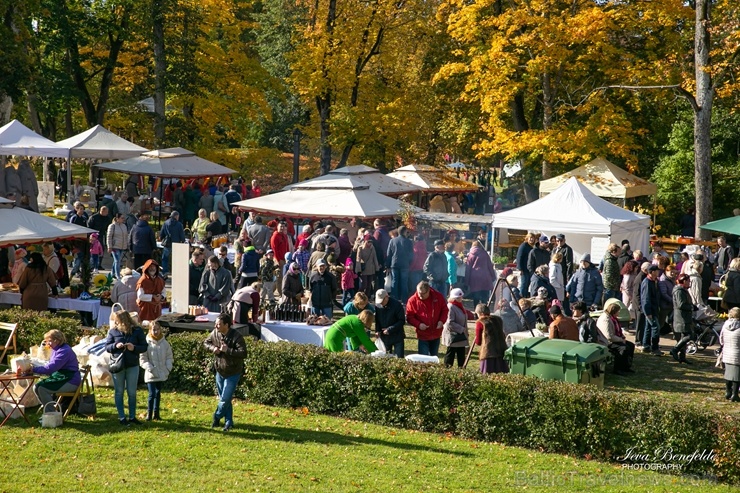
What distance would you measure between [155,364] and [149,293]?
12.1 ft

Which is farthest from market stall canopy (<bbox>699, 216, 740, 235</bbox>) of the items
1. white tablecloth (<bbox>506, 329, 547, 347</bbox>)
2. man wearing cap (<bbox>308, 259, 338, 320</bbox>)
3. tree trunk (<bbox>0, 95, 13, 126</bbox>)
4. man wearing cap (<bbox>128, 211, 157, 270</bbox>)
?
tree trunk (<bbox>0, 95, 13, 126</bbox>)

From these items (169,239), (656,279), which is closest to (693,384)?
(656,279)

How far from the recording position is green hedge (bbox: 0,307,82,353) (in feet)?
45.4

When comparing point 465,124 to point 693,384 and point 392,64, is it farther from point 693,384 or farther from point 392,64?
point 693,384

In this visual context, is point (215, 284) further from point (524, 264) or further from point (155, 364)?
point (524, 264)

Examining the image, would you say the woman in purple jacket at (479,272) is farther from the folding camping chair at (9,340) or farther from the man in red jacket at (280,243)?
the folding camping chair at (9,340)

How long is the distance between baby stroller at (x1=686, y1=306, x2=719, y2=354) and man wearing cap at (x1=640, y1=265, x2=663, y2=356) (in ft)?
1.70

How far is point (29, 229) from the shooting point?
1606cm

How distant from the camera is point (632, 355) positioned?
1443cm

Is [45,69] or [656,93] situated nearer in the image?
[656,93]

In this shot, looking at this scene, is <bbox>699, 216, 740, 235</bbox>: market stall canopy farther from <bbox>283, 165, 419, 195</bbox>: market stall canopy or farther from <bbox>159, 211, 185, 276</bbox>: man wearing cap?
<bbox>159, 211, 185, 276</bbox>: man wearing cap

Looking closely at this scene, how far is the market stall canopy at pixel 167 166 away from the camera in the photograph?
1046 inches

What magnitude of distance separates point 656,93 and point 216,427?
781 inches

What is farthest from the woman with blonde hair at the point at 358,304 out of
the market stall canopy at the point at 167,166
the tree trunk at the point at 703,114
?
the market stall canopy at the point at 167,166
